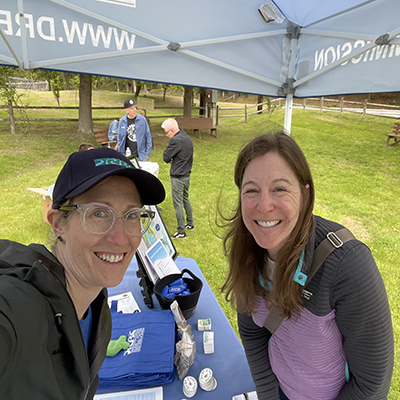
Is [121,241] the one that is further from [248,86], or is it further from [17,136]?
[17,136]

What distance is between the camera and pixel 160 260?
97.6 inches

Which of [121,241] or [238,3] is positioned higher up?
[238,3]

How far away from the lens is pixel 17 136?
1234cm

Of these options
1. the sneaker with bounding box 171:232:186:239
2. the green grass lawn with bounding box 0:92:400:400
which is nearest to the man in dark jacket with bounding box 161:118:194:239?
the sneaker with bounding box 171:232:186:239

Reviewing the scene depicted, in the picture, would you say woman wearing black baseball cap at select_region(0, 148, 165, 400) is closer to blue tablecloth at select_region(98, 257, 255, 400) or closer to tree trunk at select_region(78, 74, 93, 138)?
blue tablecloth at select_region(98, 257, 255, 400)

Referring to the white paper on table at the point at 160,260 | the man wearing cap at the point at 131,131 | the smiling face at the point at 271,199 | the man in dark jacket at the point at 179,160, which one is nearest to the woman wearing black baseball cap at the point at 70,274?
the smiling face at the point at 271,199

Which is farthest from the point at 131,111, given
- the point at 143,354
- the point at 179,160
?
the point at 143,354

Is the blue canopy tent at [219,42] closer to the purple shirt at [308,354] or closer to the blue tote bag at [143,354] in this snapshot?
the purple shirt at [308,354]

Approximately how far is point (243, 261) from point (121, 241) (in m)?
0.68

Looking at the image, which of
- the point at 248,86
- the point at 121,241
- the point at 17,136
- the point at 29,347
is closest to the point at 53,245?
the point at 121,241

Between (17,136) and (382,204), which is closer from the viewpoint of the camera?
(382,204)

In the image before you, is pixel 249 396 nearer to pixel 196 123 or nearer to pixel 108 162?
pixel 108 162

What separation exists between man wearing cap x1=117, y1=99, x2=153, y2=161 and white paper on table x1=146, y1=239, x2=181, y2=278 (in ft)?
14.9

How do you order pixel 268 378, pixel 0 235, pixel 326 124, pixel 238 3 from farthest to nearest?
pixel 326 124
pixel 0 235
pixel 238 3
pixel 268 378
